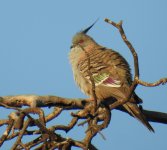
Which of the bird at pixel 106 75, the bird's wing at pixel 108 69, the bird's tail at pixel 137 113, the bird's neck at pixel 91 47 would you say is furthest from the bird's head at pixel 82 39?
the bird's tail at pixel 137 113

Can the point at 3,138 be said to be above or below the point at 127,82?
above

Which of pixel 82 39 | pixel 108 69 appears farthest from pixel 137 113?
pixel 82 39

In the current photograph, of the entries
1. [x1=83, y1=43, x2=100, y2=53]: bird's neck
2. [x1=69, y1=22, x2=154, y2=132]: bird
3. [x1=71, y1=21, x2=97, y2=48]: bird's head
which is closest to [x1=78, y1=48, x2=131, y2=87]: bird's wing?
[x1=69, y1=22, x2=154, y2=132]: bird

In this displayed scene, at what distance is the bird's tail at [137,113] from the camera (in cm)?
737

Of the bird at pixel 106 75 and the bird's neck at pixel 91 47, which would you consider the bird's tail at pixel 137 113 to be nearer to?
the bird at pixel 106 75

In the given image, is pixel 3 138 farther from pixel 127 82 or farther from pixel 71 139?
pixel 127 82

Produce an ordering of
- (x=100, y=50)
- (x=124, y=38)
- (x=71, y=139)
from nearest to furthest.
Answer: (x=124, y=38), (x=71, y=139), (x=100, y=50)

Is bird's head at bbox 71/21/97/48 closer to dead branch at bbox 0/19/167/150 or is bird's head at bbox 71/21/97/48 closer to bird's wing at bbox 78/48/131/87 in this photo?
bird's wing at bbox 78/48/131/87

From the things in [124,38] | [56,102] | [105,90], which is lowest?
[105,90]

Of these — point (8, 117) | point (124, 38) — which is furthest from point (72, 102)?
point (124, 38)

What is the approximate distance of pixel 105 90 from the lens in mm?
8688

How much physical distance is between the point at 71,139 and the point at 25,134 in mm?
540

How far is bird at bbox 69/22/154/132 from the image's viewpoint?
7.99 m

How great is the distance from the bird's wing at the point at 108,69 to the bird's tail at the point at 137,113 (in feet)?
2.13
